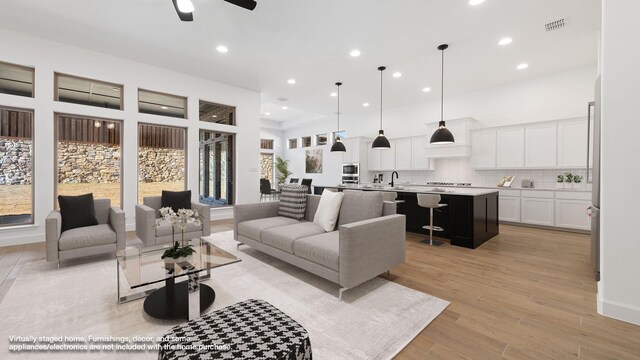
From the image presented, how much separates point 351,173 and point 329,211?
5435 mm

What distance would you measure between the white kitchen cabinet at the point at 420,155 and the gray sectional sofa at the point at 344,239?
15.0 feet

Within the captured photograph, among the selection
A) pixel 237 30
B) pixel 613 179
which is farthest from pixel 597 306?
pixel 237 30

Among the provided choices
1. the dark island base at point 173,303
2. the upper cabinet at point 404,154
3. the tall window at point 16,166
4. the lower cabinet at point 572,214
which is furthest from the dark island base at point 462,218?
the tall window at point 16,166

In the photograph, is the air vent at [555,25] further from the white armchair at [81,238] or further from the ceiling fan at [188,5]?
the white armchair at [81,238]

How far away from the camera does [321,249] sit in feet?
8.21

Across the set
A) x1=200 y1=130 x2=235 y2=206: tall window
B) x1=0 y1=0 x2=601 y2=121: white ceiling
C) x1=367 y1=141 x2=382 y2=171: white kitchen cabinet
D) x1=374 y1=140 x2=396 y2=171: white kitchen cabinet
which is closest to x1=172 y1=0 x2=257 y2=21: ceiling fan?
x1=0 y1=0 x2=601 y2=121: white ceiling

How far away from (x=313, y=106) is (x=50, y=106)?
580cm

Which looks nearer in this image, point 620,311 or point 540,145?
point 620,311

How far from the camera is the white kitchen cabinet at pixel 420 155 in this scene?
711cm

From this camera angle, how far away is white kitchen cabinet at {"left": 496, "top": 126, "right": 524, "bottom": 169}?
18.8 feet

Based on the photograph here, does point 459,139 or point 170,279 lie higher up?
point 459,139

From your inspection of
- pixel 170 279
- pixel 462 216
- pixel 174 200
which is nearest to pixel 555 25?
pixel 462 216

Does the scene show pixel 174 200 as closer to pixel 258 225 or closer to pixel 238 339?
pixel 258 225

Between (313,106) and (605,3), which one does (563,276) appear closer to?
A: (605,3)
